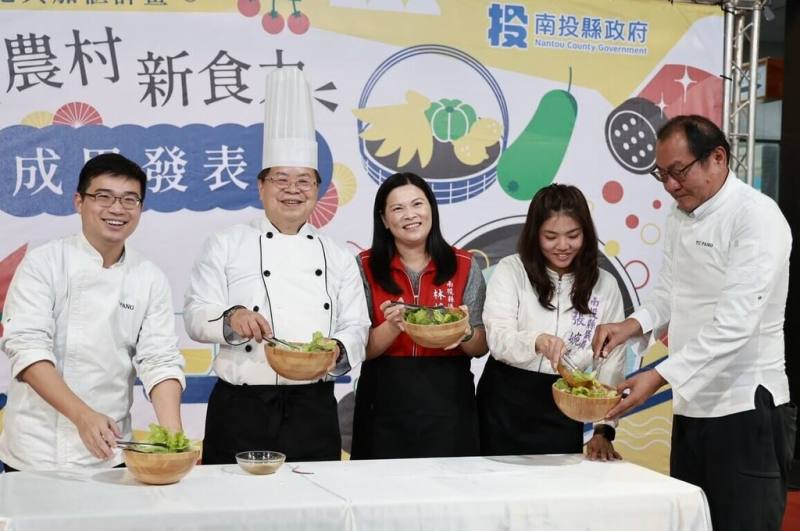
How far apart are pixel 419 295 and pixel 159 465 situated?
1.18 m

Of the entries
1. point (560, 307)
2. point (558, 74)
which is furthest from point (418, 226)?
point (558, 74)

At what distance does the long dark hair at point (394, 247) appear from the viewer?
10.6 ft

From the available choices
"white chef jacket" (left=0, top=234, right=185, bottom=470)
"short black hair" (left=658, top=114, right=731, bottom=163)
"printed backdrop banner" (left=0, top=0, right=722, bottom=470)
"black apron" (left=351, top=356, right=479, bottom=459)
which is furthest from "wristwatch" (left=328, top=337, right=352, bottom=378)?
"printed backdrop banner" (left=0, top=0, right=722, bottom=470)

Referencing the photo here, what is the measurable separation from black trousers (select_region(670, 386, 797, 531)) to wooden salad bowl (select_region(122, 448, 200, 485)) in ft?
4.95

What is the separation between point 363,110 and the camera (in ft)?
14.5

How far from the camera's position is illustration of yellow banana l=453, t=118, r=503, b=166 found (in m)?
4.53

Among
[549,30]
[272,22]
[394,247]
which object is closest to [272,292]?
[394,247]

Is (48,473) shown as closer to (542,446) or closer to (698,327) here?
(542,446)

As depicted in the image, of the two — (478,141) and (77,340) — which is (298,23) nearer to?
(478,141)

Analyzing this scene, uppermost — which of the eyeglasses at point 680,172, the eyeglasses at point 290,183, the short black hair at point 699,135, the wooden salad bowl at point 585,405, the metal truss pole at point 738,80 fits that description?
the metal truss pole at point 738,80

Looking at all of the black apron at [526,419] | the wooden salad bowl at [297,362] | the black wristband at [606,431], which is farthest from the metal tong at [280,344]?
the black wristband at [606,431]

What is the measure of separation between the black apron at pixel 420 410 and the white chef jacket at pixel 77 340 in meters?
0.71

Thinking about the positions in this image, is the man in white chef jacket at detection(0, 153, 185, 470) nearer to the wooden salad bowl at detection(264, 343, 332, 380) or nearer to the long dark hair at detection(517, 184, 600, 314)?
the wooden salad bowl at detection(264, 343, 332, 380)

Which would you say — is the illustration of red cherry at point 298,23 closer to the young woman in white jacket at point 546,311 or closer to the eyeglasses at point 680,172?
the young woman in white jacket at point 546,311
